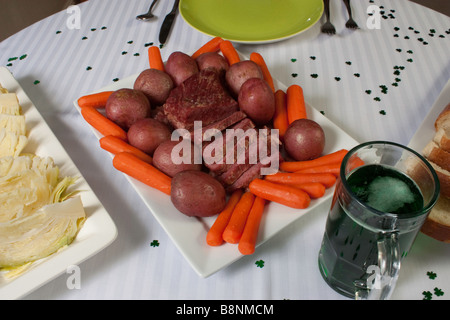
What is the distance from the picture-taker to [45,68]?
1.57 meters

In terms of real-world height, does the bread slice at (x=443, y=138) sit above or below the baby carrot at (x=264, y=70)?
below

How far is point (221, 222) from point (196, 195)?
0.10 metres

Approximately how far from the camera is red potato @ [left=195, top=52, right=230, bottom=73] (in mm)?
1343

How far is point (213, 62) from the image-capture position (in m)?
1.34

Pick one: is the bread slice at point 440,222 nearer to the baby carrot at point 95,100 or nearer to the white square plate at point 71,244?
the white square plate at point 71,244

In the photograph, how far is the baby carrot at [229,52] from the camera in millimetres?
1438

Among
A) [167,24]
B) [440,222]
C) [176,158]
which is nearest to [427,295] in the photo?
[440,222]

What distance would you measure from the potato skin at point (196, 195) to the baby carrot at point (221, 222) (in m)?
0.02

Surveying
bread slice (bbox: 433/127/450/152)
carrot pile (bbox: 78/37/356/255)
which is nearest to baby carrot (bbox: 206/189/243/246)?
carrot pile (bbox: 78/37/356/255)

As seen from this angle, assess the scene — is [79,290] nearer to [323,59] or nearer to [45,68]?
[45,68]

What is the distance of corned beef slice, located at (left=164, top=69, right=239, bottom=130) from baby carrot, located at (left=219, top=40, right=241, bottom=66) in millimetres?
A: 229

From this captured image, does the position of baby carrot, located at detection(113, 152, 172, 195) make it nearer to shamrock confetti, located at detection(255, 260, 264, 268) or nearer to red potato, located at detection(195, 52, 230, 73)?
shamrock confetti, located at detection(255, 260, 264, 268)

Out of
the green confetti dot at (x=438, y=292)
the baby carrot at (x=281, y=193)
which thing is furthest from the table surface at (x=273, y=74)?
the baby carrot at (x=281, y=193)
